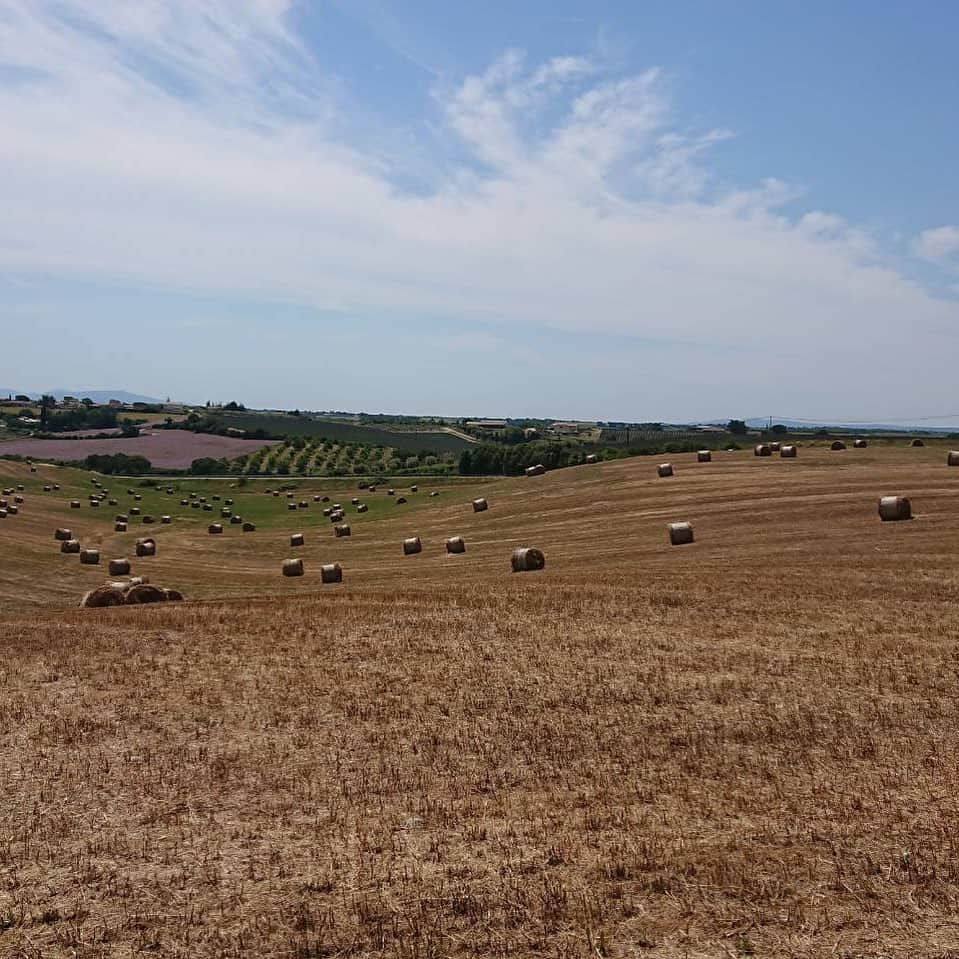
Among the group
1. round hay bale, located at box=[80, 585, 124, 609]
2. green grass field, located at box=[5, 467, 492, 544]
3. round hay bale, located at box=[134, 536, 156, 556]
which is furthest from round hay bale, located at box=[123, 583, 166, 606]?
green grass field, located at box=[5, 467, 492, 544]

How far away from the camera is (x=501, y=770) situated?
13.8 m

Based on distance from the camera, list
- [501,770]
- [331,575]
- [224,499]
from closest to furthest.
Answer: [501,770], [331,575], [224,499]

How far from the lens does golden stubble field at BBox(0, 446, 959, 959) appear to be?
9.29 m

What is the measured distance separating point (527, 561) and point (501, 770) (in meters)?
23.4

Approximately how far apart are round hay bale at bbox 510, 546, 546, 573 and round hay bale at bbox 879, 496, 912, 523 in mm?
13625

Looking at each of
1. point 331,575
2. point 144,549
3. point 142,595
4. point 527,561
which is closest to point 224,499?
point 144,549

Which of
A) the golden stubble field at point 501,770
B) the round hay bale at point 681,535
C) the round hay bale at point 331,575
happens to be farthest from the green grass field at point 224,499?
the golden stubble field at point 501,770

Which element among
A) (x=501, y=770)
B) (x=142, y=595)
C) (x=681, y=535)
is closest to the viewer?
(x=501, y=770)

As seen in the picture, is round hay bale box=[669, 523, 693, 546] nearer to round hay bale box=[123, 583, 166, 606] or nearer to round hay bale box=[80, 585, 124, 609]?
round hay bale box=[123, 583, 166, 606]

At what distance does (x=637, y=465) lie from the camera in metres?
67.8

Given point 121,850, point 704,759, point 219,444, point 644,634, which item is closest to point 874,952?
point 704,759

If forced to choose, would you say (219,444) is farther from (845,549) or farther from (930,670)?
(930,670)

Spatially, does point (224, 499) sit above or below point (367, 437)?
below

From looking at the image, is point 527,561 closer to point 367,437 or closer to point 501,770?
point 501,770
